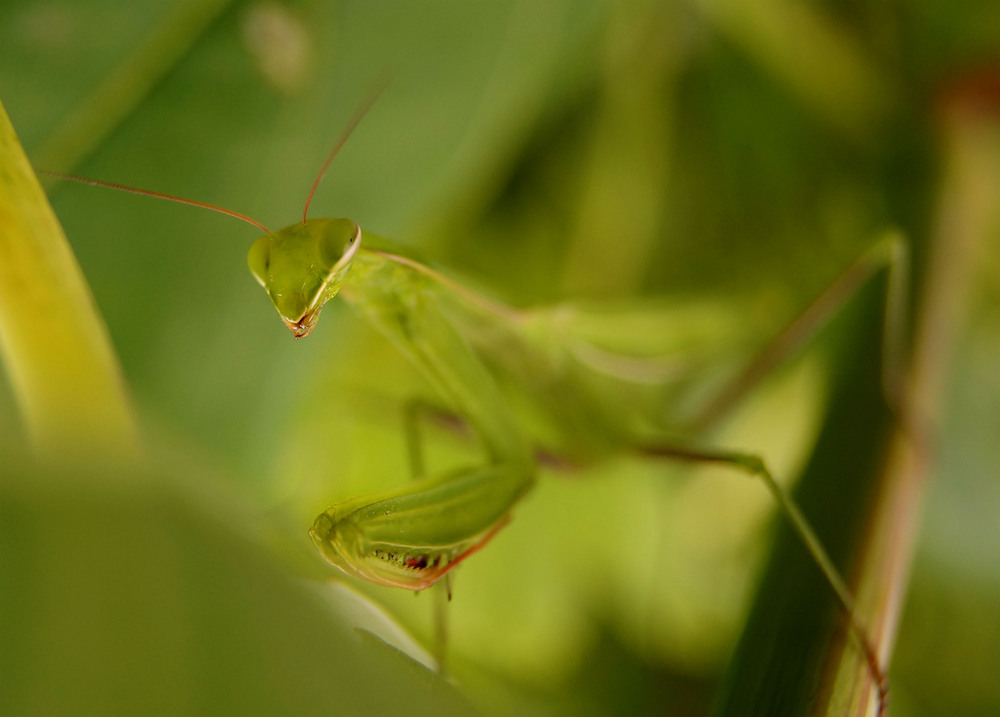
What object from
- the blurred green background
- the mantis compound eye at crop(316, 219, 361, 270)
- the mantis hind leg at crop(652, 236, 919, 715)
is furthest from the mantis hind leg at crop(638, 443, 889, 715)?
the mantis compound eye at crop(316, 219, 361, 270)

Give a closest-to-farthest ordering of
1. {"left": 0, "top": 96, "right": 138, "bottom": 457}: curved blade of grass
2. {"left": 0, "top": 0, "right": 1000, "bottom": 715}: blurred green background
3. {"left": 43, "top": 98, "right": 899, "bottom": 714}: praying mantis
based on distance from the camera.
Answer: {"left": 0, "top": 96, "right": 138, "bottom": 457}: curved blade of grass
{"left": 43, "top": 98, "right": 899, "bottom": 714}: praying mantis
{"left": 0, "top": 0, "right": 1000, "bottom": 715}: blurred green background

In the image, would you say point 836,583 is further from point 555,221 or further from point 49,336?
point 555,221

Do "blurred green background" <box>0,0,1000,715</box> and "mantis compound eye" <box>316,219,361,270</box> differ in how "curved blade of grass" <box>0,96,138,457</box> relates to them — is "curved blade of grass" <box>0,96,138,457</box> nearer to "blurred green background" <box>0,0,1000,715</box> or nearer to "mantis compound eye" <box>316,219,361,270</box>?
"blurred green background" <box>0,0,1000,715</box>

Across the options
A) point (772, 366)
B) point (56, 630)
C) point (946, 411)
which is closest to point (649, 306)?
point (772, 366)

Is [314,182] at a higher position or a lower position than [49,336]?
higher

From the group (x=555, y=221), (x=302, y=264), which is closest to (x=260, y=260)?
(x=302, y=264)

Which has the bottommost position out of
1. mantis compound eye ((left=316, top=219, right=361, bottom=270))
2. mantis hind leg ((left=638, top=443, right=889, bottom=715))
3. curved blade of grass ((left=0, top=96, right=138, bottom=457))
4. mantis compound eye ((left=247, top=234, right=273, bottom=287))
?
curved blade of grass ((left=0, top=96, right=138, bottom=457))

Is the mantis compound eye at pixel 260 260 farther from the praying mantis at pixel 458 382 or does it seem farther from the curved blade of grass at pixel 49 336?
the curved blade of grass at pixel 49 336
